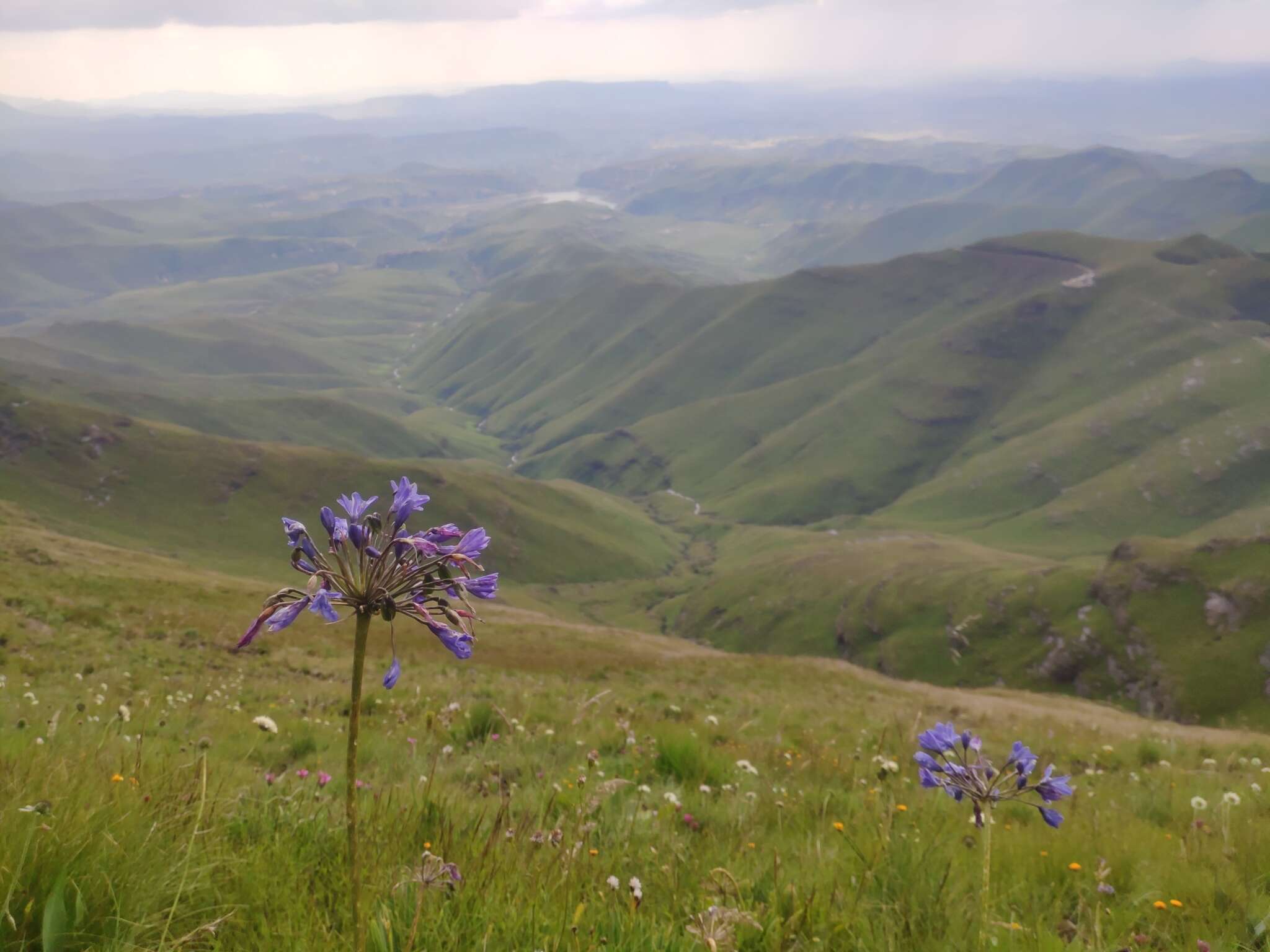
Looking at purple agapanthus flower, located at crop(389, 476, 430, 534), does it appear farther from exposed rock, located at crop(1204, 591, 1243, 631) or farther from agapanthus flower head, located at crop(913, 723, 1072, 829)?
exposed rock, located at crop(1204, 591, 1243, 631)

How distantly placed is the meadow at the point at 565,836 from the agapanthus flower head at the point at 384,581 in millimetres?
1295

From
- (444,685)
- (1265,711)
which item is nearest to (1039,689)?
(1265,711)

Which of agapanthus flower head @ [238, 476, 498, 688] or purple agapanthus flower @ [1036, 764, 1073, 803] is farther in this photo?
purple agapanthus flower @ [1036, 764, 1073, 803]

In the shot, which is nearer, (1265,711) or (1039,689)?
(1265,711)

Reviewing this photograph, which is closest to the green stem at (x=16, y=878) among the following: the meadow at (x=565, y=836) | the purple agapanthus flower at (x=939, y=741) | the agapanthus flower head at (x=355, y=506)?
the meadow at (x=565, y=836)

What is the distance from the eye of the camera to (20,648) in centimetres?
1780

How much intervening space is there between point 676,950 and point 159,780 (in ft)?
10.9

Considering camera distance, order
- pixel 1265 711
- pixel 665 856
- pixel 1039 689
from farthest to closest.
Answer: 1. pixel 1039 689
2. pixel 1265 711
3. pixel 665 856

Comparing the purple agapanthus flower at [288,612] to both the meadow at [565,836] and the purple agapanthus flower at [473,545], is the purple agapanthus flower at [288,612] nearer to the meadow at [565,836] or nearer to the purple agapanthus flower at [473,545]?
the purple agapanthus flower at [473,545]

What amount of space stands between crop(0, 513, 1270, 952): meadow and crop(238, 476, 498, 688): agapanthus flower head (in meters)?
1.30

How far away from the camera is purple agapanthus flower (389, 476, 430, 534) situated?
2811 millimetres

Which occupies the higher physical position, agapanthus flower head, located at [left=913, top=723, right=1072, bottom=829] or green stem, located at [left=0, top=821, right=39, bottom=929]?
agapanthus flower head, located at [left=913, top=723, right=1072, bottom=829]

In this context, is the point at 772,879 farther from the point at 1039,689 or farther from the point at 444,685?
the point at 1039,689

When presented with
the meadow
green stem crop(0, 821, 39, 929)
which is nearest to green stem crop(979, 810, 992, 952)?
the meadow
